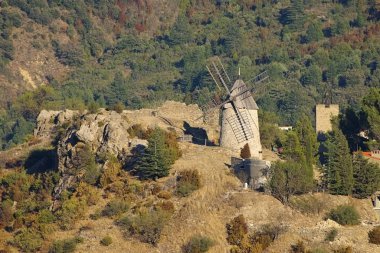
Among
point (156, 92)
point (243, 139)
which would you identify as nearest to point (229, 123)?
point (243, 139)

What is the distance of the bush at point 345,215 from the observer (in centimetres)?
9700

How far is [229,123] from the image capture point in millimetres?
107625

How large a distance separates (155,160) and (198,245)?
1044 cm

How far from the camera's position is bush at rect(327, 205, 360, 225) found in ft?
318

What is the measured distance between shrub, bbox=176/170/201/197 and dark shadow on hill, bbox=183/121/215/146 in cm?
1181

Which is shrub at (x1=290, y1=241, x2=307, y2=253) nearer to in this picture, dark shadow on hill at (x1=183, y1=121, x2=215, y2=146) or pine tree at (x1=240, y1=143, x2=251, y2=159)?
pine tree at (x1=240, y1=143, x2=251, y2=159)

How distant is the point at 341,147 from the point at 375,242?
13.1m

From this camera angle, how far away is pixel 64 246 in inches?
3720

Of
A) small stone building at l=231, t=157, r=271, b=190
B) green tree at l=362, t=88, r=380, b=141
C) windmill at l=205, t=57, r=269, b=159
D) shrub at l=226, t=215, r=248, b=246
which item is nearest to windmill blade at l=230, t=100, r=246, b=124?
windmill at l=205, t=57, r=269, b=159

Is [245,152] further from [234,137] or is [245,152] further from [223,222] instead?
[223,222]

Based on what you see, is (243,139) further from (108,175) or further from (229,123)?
A: (108,175)

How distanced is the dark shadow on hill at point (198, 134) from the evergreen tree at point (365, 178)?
14665 mm

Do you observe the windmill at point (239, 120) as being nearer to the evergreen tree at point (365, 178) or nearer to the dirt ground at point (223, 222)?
the dirt ground at point (223, 222)

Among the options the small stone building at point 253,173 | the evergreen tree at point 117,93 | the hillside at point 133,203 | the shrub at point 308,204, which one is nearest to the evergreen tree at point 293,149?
the hillside at point 133,203
